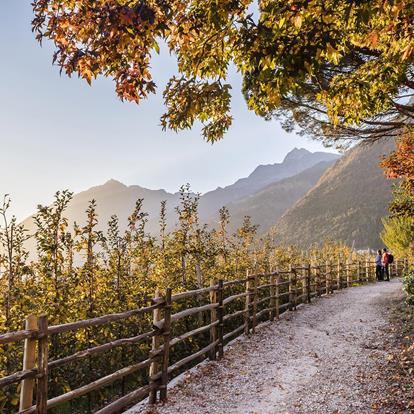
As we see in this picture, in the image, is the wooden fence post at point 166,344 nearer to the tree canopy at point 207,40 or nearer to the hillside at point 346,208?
the tree canopy at point 207,40

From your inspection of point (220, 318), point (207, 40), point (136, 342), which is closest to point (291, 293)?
point (220, 318)

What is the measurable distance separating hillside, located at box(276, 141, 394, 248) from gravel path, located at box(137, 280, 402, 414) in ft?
238

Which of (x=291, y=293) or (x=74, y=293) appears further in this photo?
(x=291, y=293)

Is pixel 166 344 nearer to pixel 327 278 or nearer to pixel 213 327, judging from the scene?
pixel 213 327

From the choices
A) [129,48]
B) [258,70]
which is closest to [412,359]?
[258,70]

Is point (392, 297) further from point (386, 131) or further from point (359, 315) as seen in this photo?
point (386, 131)

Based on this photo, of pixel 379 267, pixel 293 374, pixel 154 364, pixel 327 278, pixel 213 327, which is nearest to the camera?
pixel 154 364

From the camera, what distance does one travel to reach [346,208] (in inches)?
3925

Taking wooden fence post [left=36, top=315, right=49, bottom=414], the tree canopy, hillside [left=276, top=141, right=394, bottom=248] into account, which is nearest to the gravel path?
wooden fence post [left=36, top=315, right=49, bottom=414]

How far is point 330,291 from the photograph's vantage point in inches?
695

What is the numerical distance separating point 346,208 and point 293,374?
325ft

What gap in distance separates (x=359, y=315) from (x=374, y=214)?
85167 millimetres

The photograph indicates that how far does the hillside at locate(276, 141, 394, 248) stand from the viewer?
3424 inches

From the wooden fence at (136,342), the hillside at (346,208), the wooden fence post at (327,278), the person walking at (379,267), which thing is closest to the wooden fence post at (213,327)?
the wooden fence at (136,342)
